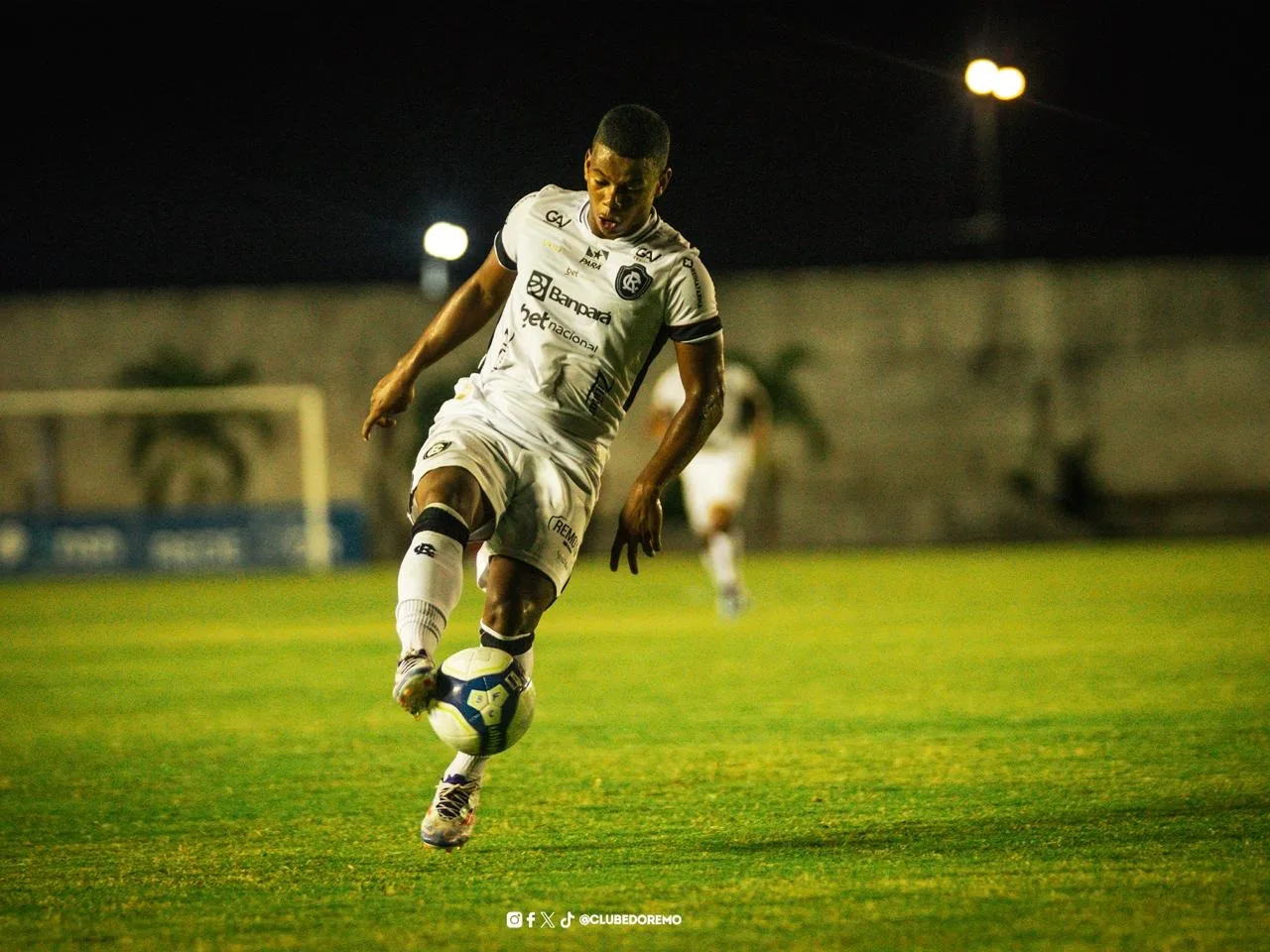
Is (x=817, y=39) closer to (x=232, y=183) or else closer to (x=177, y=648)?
(x=232, y=183)

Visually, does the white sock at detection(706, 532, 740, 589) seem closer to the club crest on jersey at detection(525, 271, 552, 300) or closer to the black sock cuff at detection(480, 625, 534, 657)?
the club crest on jersey at detection(525, 271, 552, 300)

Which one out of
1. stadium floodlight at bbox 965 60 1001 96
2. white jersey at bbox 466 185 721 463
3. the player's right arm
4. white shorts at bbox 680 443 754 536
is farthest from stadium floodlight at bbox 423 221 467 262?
white jersey at bbox 466 185 721 463

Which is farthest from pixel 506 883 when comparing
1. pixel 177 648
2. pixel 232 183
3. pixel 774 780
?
pixel 232 183

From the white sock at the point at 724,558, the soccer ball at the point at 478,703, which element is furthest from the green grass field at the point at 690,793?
the white sock at the point at 724,558

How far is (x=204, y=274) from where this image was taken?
2959 cm

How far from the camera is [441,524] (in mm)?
4617

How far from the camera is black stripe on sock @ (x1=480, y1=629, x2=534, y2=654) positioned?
15.8ft

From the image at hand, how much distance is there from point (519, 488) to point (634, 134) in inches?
43.8

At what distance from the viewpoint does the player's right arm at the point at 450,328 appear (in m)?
5.21

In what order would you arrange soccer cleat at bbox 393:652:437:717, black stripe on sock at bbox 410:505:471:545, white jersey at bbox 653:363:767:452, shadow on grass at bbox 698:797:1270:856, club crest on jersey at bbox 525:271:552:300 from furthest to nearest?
white jersey at bbox 653:363:767:452, club crest on jersey at bbox 525:271:552:300, black stripe on sock at bbox 410:505:471:545, shadow on grass at bbox 698:797:1270:856, soccer cleat at bbox 393:652:437:717

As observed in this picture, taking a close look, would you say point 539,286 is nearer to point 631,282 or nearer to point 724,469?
point 631,282

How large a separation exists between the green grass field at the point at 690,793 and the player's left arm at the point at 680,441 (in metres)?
0.87

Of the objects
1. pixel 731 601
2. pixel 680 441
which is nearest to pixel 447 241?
pixel 731 601

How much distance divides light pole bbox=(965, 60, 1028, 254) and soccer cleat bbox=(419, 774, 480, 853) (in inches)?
412
